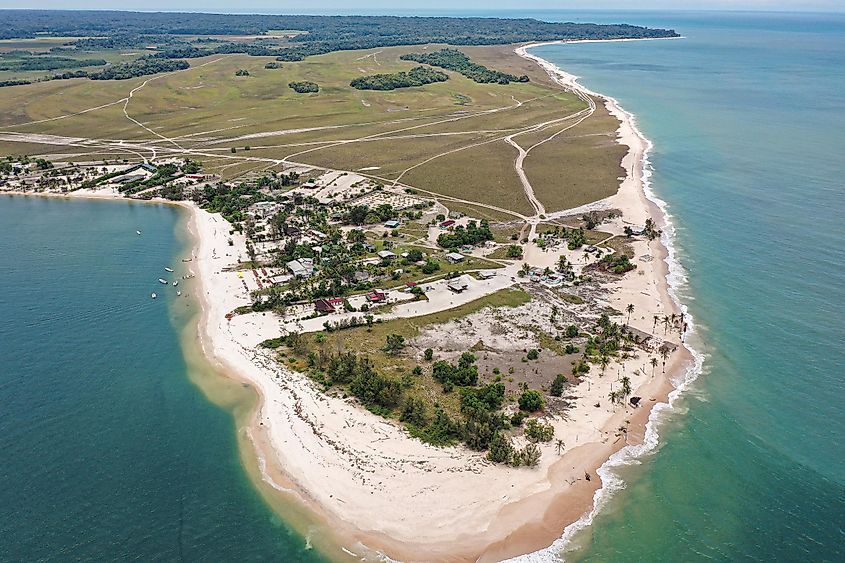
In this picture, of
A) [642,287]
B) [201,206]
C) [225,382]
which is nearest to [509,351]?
[642,287]

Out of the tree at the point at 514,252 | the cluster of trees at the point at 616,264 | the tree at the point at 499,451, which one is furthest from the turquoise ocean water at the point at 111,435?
the cluster of trees at the point at 616,264

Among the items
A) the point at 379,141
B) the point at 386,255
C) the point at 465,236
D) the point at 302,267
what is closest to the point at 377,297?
the point at 386,255

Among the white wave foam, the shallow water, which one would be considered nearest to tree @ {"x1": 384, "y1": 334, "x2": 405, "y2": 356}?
the white wave foam

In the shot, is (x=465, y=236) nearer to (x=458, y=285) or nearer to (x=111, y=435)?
(x=458, y=285)

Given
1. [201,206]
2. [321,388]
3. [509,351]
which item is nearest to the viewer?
[321,388]

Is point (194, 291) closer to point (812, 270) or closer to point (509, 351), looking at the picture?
point (509, 351)

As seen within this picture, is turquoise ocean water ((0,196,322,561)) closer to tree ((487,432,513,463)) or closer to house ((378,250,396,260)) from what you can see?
tree ((487,432,513,463))
